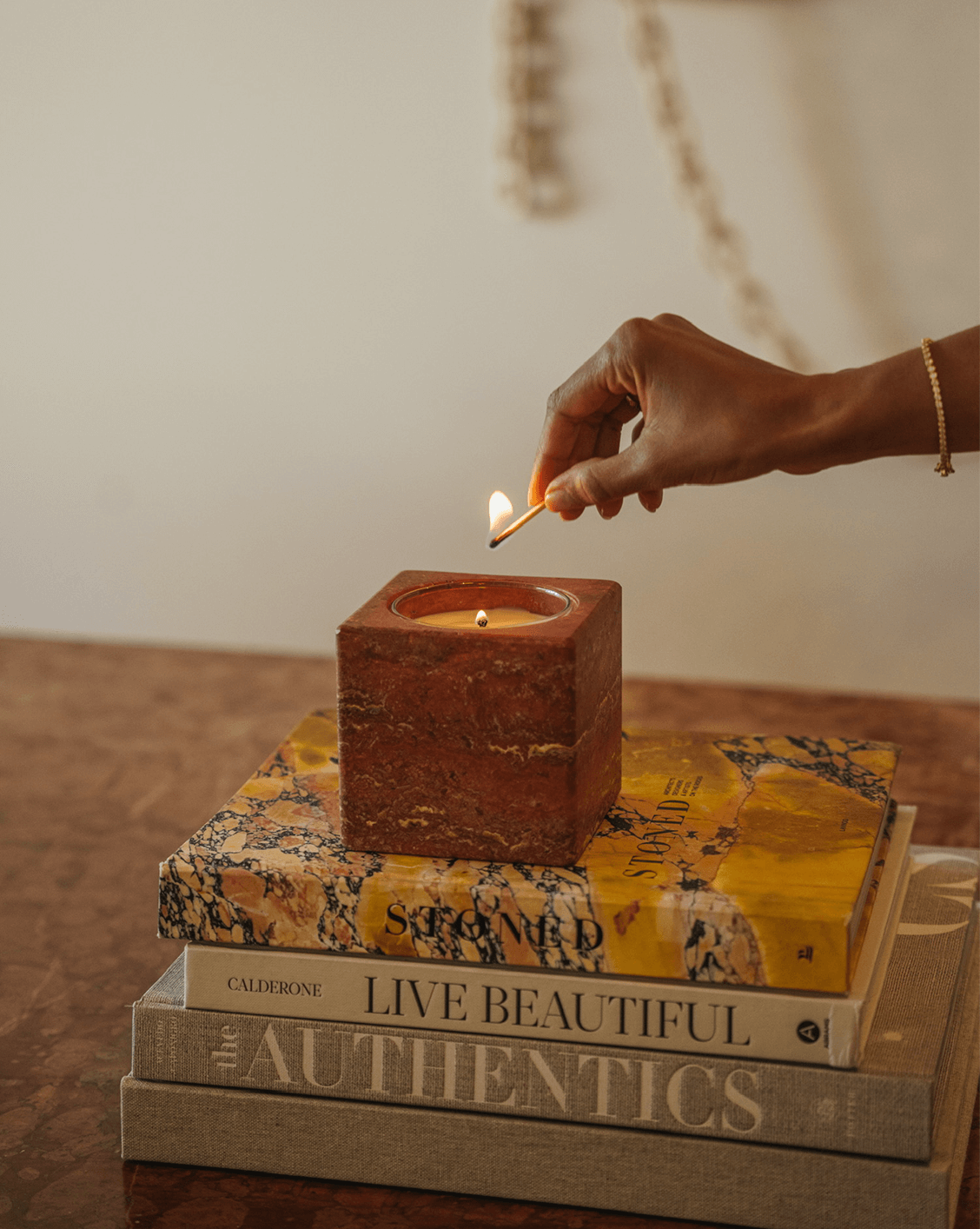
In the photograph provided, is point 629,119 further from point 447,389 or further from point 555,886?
point 555,886

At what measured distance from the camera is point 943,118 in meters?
1.68

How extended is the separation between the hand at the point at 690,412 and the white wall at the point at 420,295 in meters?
1.19

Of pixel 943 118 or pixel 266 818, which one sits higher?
pixel 943 118

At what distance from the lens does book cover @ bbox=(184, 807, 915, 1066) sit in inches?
20.9

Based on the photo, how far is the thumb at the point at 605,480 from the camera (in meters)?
0.66

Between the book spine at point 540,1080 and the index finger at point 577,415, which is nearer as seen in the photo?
the book spine at point 540,1080

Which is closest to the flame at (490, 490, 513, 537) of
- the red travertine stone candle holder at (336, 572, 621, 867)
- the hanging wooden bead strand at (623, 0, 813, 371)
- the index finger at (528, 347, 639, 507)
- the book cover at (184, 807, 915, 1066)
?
the index finger at (528, 347, 639, 507)

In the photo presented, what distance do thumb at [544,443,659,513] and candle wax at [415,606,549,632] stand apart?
74mm

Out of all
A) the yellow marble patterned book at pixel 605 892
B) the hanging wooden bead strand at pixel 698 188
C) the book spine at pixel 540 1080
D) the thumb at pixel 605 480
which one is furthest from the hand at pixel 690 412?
the hanging wooden bead strand at pixel 698 188

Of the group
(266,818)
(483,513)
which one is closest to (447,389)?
(483,513)

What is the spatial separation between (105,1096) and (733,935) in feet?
1.06

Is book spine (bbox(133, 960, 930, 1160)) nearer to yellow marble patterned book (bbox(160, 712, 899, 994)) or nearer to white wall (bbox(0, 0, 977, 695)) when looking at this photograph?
yellow marble patterned book (bbox(160, 712, 899, 994))

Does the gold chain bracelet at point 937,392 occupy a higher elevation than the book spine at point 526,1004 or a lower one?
higher

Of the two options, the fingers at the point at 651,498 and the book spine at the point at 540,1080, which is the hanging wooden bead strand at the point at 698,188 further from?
the book spine at the point at 540,1080
